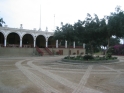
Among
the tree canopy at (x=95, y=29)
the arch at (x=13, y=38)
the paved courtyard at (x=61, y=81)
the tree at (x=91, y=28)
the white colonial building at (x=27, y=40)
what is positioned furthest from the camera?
the arch at (x=13, y=38)

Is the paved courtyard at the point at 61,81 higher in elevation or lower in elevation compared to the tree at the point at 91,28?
lower

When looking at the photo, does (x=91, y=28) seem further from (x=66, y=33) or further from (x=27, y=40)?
(x=27, y=40)

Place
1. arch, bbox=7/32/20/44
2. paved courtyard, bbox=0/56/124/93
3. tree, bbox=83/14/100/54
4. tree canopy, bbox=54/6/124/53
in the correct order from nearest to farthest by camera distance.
Answer: paved courtyard, bbox=0/56/124/93 → tree canopy, bbox=54/6/124/53 → tree, bbox=83/14/100/54 → arch, bbox=7/32/20/44

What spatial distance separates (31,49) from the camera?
3462 cm

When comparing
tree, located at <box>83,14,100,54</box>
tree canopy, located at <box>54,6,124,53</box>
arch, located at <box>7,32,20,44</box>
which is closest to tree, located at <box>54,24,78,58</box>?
tree canopy, located at <box>54,6,124,53</box>

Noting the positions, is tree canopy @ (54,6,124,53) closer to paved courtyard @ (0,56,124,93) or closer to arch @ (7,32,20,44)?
paved courtyard @ (0,56,124,93)

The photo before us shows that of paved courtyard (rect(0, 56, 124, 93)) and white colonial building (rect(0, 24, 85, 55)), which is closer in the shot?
paved courtyard (rect(0, 56, 124, 93))

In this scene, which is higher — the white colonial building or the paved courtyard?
the white colonial building

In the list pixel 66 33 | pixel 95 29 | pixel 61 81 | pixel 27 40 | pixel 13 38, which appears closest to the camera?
pixel 61 81

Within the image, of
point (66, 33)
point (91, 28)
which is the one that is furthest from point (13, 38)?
point (91, 28)

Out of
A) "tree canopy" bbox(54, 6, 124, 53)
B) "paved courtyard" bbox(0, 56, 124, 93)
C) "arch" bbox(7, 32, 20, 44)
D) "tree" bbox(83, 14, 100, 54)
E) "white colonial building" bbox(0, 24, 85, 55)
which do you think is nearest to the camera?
"paved courtyard" bbox(0, 56, 124, 93)

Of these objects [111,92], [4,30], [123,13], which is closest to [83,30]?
[123,13]

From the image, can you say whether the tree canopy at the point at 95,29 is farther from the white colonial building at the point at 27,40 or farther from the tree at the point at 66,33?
the white colonial building at the point at 27,40

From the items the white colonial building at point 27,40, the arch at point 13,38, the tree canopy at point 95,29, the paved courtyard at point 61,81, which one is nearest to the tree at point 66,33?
the tree canopy at point 95,29
